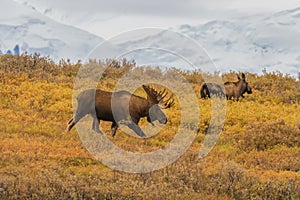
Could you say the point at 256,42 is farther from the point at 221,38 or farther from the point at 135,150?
the point at 135,150

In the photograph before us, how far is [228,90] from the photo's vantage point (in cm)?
2580

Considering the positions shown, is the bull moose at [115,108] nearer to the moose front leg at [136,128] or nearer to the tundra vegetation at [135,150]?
the moose front leg at [136,128]

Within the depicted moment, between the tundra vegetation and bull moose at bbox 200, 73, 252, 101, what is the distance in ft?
1.59

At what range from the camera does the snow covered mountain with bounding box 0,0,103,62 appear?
295 feet

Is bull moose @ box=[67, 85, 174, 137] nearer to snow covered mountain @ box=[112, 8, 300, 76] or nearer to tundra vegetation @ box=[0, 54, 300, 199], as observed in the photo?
tundra vegetation @ box=[0, 54, 300, 199]

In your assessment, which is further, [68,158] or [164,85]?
[164,85]

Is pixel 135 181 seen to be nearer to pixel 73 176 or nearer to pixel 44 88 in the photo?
pixel 73 176

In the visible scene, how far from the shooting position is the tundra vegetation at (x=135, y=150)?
12.9m

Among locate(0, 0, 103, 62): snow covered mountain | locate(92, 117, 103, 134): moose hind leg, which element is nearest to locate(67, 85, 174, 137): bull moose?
locate(92, 117, 103, 134): moose hind leg

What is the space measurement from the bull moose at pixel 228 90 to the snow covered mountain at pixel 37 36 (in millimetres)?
62754

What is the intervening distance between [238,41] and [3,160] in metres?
72.6

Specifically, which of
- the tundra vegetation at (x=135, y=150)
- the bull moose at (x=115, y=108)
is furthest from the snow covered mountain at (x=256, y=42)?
the bull moose at (x=115, y=108)

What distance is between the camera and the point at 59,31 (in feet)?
304

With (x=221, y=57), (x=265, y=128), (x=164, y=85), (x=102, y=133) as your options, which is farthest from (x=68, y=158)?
(x=221, y=57)
